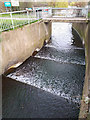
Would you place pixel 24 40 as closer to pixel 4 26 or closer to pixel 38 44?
pixel 4 26

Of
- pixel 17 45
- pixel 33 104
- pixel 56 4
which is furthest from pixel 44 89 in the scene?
pixel 56 4

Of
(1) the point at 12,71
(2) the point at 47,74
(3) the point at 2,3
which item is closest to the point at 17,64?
(1) the point at 12,71

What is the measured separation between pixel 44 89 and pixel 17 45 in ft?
12.3

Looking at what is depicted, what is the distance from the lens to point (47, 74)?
668cm

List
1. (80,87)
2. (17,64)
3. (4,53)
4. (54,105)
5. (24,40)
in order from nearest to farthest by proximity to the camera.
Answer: (54,105) → (80,87) → (4,53) → (17,64) → (24,40)

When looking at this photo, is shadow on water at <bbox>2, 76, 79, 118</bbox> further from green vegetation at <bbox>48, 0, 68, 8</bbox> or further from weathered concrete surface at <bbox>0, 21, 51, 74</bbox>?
green vegetation at <bbox>48, 0, 68, 8</bbox>

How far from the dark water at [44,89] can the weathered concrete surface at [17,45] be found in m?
0.71

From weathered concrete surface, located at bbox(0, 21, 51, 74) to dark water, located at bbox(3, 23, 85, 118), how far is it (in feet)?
2.34

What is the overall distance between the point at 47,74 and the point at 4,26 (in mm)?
4405

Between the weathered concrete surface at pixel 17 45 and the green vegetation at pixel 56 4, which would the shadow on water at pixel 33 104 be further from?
the green vegetation at pixel 56 4

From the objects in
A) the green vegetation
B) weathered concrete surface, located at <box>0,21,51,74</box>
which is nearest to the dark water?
weathered concrete surface, located at <box>0,21,51,74</box>

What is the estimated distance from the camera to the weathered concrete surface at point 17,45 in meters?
5.96

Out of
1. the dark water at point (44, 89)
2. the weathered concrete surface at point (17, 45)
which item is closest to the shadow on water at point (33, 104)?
the dark water at point (44, 89)

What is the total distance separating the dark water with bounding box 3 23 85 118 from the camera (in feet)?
14.2
